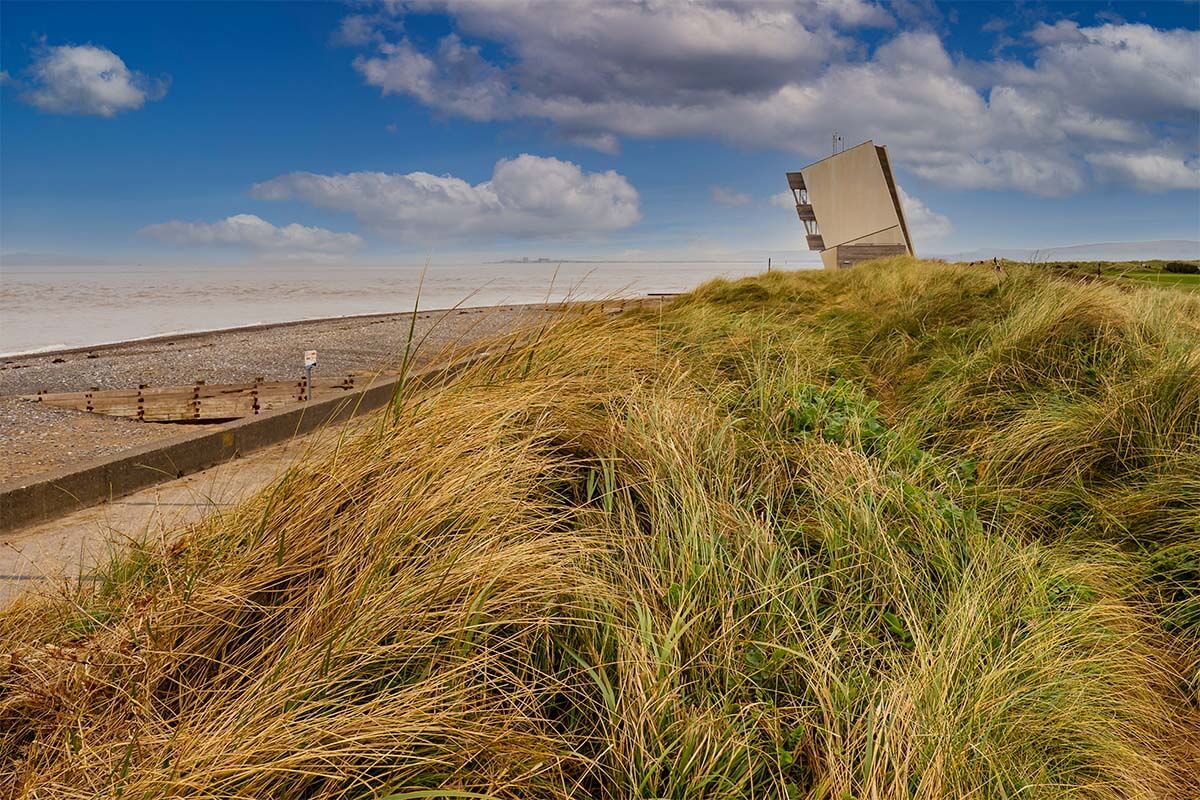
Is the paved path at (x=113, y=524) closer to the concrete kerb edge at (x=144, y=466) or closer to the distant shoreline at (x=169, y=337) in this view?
the concrete kerb edge at (x=144, y=466)

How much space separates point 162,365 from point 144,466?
8.54 metres

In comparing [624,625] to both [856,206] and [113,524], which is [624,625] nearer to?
[113,524]

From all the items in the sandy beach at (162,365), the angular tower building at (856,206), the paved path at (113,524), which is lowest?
the paved path at (113,524)

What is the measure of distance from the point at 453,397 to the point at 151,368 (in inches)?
367

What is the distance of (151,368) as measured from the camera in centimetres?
1076

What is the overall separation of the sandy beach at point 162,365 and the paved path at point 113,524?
0.76m

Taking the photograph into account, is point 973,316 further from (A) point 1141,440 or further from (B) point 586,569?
(B) point 586,569

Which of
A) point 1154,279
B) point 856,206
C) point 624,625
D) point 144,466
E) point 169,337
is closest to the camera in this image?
point 624,625

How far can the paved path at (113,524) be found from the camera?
3021 mm

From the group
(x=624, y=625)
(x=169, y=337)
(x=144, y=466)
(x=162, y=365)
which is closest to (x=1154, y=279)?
(x=624, y=625)

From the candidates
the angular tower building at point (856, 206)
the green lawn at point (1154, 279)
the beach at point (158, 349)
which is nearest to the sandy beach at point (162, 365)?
the beach at point (158, 349)

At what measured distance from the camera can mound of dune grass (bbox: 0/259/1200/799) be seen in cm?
180

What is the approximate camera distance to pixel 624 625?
207 cm

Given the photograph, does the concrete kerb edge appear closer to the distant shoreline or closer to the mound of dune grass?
the mound of dune grass
